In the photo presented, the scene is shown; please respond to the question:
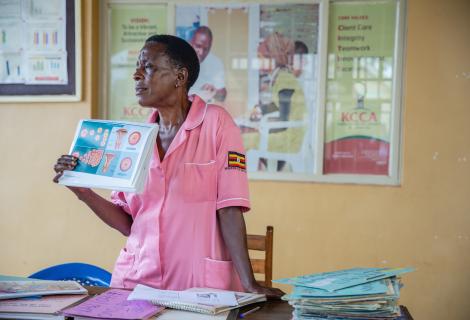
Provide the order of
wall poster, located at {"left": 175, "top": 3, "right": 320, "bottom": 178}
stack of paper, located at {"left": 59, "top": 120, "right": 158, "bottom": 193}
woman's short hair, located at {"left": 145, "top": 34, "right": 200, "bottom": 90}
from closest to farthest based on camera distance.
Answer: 1. stack of paper, located at {"left": 59, "top": 120, "right": 158, "bottom": 193}
2. woman's short hair, located at {"left": 145, "top": 34, "right": 200, "bottom": 90}
3. wall poster, located at {"left": 175, "top": 3, "right": 320, "bottom": 178}

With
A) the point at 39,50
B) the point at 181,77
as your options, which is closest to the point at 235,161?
Result: the point at 181,77

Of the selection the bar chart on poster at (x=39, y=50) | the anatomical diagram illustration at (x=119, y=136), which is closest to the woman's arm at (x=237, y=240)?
the anatomical diagram illustration at (x=119, y=136)

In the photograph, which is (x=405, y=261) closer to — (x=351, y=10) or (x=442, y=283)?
(x=442, y=283)

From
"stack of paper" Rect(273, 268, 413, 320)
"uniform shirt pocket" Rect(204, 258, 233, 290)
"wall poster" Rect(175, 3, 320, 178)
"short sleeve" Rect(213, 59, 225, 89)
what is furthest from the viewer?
"short sleeve" Rect(213, 59, 225, 89)

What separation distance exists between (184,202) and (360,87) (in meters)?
2.32

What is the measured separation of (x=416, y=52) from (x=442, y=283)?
1.63 m

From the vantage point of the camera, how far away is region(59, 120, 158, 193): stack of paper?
66.6 inches

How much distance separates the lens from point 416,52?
372cm

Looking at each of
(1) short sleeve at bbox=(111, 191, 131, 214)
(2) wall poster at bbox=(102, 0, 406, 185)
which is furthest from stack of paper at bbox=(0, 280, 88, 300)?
(2) wall poster at bbox=(102, 0, 406, 185)

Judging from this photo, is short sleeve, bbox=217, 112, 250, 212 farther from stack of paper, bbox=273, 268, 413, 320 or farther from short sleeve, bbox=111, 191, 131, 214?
stack of paper, bbox=273, 268, 413, 320

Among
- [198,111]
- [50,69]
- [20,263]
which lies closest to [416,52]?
[198,111]

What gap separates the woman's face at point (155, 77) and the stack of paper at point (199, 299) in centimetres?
71

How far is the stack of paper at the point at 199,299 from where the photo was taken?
1.56 meters

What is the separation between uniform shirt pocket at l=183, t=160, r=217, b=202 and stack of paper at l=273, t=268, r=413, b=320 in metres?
0.59
